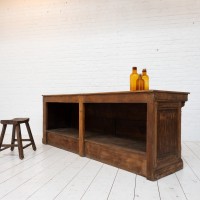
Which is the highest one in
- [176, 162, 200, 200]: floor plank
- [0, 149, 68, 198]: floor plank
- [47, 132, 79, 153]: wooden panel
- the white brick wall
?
the white brick wall

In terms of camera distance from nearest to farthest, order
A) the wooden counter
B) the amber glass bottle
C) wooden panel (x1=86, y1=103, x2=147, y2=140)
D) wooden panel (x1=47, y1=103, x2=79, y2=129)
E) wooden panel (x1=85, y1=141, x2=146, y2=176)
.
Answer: the wooden counter
wooden panel (x1=85, y1=141, x2=146, y2=176)
the amber glass bottle
wooden panel (x1=86, y1=103, x2=147, y2=140)
wooden panel (x1=47, y1=103, x2=79, y2=129)

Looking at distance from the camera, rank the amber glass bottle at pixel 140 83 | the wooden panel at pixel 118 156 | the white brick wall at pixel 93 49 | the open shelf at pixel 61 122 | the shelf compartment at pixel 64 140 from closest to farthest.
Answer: the wooden panel at pixel 118 156
the amber glass bottle at pixel 140 83
the shelf compartment at pixel 64 140
the open shelf at pixel 61 122
the white brick wall at pixel 93 49

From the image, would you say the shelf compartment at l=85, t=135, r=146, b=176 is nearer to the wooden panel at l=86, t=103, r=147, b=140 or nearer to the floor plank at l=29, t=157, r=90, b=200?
the floor plank at l=29, t=157, r=90, b=200

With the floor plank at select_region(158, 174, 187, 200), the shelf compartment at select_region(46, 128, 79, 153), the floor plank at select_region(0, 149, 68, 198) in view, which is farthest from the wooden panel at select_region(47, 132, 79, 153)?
the floor plank at select_region(158, 174, 187, 200)

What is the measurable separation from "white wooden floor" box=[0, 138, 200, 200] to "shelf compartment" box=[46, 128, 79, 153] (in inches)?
12.3

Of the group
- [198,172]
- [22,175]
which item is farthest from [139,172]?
[22,175]

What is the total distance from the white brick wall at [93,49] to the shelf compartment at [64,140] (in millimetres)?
1224

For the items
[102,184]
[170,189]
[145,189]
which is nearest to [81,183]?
[102,184]

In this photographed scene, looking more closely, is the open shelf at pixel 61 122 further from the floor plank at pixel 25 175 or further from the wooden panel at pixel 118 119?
the floor plank at pixel 25 175

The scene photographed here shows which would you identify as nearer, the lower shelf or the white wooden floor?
the white wooden floor

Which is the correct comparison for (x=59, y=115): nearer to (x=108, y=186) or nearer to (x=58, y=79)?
(x=58, y=79)

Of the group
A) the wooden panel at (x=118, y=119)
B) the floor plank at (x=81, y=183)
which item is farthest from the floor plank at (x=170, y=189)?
the wooden panel at (x=118, y=119)

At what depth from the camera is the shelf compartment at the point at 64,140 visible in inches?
125

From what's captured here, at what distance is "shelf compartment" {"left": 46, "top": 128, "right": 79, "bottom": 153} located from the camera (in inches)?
125
